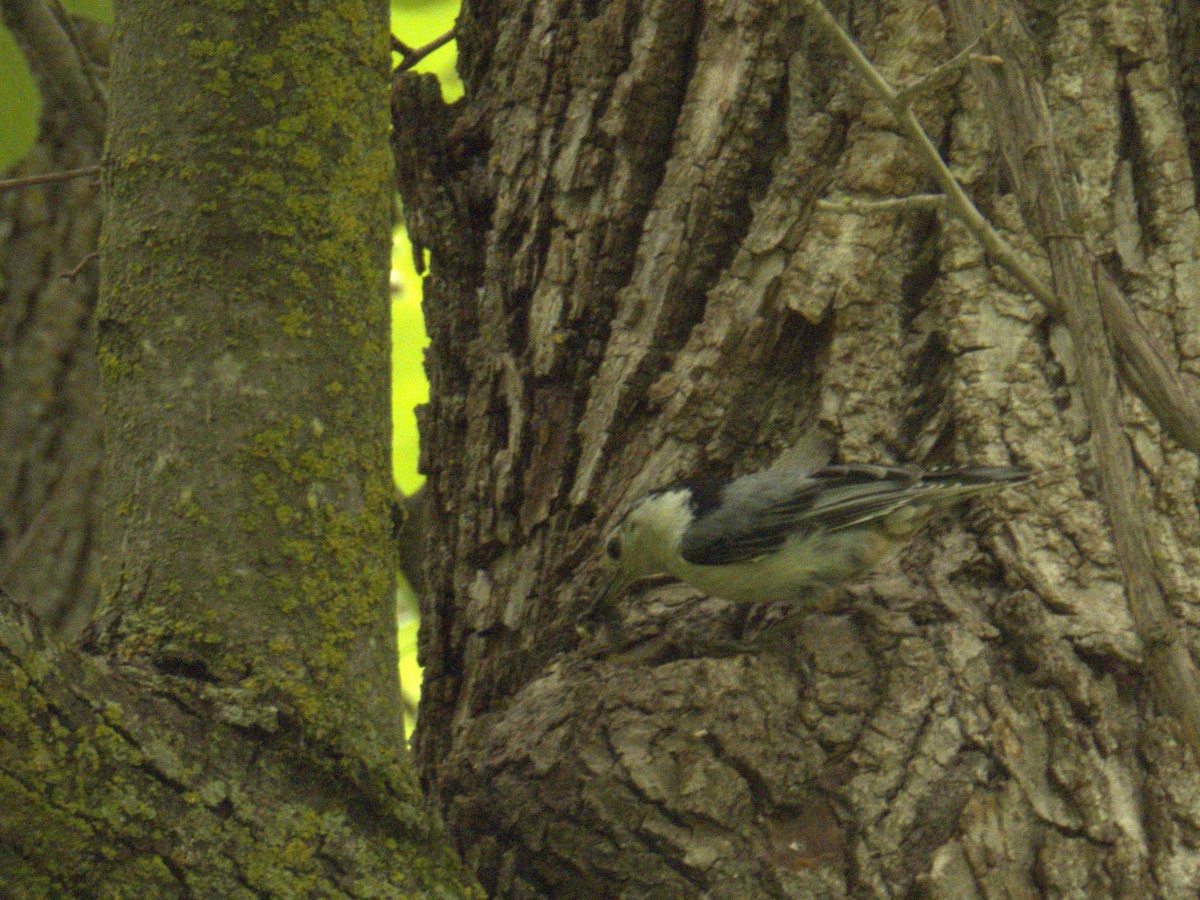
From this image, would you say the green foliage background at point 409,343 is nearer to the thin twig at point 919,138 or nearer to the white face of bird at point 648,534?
the white face of bird at point 648,534

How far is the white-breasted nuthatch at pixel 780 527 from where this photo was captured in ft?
7.73

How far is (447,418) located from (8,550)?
2.96 meters

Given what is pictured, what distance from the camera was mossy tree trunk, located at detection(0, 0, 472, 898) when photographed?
155 cm

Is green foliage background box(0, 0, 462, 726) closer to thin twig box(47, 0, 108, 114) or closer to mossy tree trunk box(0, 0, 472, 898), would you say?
thin twig box(47, 0, 108, 114)

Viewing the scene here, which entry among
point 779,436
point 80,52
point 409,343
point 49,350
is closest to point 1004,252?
point 779,436

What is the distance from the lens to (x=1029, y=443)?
7.40ft

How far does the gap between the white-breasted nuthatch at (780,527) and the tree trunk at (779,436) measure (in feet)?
0.16

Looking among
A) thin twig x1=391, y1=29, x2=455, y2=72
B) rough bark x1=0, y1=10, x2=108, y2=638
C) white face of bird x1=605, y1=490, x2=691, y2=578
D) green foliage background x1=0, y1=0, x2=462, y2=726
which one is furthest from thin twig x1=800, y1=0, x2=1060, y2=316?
rough bark x1=0, y1=10, x2=108, y2=638

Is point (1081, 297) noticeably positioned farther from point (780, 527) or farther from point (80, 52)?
point (80, 52)

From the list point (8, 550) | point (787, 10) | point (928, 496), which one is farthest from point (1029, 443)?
point (8, 550)

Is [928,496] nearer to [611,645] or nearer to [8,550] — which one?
[611,645]

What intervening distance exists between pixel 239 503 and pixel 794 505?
45.3 inches

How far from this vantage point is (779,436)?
244cm

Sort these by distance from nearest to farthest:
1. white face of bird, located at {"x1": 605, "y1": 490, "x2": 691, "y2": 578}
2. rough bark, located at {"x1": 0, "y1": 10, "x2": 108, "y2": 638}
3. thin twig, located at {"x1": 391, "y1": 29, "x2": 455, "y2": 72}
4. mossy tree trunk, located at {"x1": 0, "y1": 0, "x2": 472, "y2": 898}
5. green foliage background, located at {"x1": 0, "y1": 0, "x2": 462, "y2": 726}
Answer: mossy tree trunk, located at {"x1": 0, "y1": 0, "x2": 472, "y2": 898}, white face of bird, located at {"x1": 605, "y1": 490, "x2": 691, "y2": 578}, thin twig, located at {"x1": 391, "y1": 29, "x2": 455, "y2": 72}, green foliage background, located at {"x1": 0, "y1": 0, "x2": 462, "y2": 726}, rough bark, located at {"x1": 0, "y1": 10, "x2": 108, "y2": 638}
